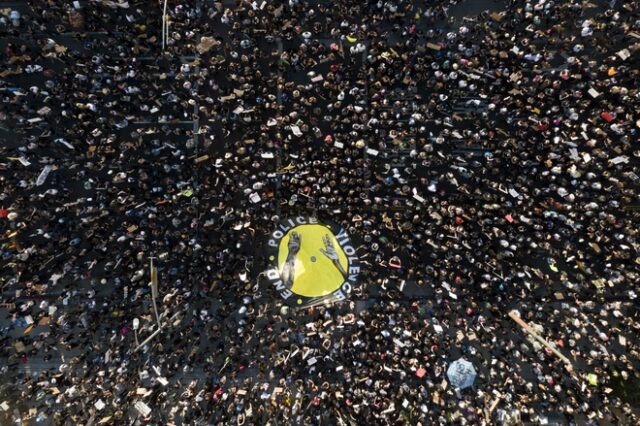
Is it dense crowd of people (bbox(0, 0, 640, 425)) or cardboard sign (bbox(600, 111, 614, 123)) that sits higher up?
cardboard sign (bbox(600, 111, 614, 123))

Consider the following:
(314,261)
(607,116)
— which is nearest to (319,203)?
(314,261)

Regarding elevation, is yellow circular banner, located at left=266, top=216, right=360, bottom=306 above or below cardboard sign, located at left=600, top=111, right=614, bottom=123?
below

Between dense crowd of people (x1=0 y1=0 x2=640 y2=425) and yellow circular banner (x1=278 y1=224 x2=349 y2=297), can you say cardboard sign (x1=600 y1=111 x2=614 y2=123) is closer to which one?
dense crowd of people (x1=0 y1=0 x2=640 y2=425)

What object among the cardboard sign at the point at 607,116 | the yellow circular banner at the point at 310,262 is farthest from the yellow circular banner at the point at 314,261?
the cardboard sign at the point at 607,116

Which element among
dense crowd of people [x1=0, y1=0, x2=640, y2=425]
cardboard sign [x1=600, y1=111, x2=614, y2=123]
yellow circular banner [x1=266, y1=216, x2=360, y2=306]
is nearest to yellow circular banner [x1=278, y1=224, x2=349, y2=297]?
yellow circular banner [x1=266, y1=216, x2=360, y2=306]

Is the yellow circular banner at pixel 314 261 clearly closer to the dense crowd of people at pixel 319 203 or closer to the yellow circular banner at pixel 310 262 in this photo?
the yellow circular banner at pixel 310 262

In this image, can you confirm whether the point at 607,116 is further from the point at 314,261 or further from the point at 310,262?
the point at 310,262

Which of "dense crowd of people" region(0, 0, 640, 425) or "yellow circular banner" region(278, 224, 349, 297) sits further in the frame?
"yellow circular banner" region(278, 224, 349, 297)

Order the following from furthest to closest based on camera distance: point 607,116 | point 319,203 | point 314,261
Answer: point 314,261 < point 319,203 < point 607,116

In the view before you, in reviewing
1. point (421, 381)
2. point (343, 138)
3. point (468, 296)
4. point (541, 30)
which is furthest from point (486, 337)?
point (541, 30)

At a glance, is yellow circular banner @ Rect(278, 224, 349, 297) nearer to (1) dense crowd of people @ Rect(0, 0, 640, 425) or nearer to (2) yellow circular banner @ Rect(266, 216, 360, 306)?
(2) yellow circular banner @ Rect(266, 216, 360, 306)
